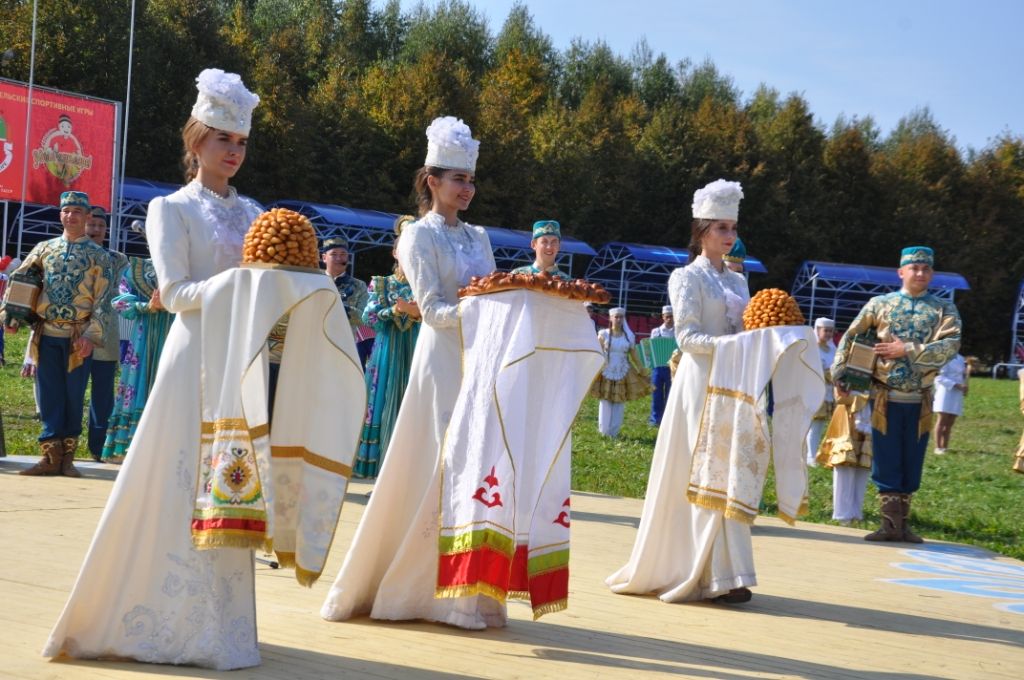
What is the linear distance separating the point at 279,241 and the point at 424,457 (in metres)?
1.42

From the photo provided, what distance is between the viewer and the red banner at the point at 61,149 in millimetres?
22703

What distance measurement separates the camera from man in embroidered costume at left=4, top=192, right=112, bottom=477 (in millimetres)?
9633

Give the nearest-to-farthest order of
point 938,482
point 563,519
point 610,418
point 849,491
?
point 563,519 → point 849,491 → point 938,482 → point 610,418

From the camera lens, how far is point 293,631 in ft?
16.2

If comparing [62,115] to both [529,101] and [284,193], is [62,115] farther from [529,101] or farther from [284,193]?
[529,101]

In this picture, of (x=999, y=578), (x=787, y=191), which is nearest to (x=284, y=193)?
(x=787, y=191)

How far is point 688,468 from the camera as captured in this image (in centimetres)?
659

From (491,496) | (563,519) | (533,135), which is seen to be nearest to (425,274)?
(491,496)

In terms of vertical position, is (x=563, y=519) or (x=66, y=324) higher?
(x=66, y=324)

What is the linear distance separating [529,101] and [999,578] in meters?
45.7

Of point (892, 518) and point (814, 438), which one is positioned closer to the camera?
point (892, 518)

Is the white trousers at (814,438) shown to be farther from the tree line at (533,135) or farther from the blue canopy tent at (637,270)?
the blue canopy tent at (637,270)

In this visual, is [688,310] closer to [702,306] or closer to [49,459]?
[702,306]

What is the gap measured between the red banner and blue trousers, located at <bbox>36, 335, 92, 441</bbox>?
44.5 feet
